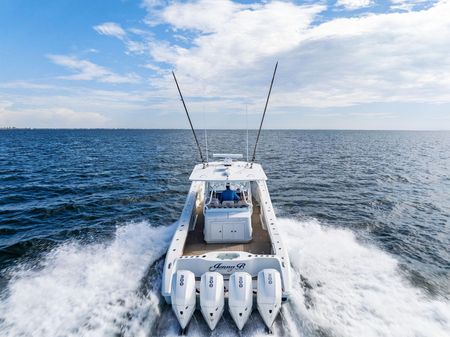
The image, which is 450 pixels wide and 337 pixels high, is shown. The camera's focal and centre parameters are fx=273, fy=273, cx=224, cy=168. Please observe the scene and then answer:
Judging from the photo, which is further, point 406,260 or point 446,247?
point 446,247

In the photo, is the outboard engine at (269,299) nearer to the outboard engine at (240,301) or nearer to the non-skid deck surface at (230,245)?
the outboard engine at (240,301)

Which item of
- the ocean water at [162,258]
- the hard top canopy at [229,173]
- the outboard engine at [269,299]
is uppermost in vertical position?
the hard top canopy at [229,173]

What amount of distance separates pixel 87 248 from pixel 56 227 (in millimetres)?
3201

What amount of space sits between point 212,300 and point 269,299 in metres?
1.16

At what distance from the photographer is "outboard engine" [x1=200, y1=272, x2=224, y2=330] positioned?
18.0 ft

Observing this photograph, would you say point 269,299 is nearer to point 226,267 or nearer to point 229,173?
point 226,267

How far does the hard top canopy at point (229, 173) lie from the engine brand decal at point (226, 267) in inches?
116

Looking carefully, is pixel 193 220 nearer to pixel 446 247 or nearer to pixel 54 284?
pixel 54 284

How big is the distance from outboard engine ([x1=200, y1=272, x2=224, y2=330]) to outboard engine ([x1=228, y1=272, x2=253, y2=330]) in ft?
0.72

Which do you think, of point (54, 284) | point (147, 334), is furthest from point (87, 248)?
point (147, 334)

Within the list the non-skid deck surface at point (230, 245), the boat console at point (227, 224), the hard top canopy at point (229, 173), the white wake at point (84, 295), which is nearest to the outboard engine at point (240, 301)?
the white wake at point (84, 295)

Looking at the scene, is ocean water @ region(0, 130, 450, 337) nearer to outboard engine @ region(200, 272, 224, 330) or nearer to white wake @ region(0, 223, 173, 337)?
white wake @ region(0, 223, 173, 337)

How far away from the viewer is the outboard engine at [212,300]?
550cm

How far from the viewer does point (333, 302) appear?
6.98 m
